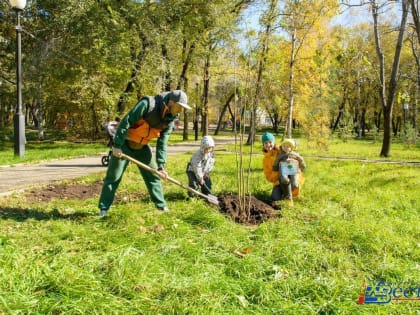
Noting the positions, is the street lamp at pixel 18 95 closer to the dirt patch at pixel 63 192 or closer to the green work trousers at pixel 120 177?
the dirt patch at pixel 63 192

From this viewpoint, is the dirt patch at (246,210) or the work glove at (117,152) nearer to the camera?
the work glove at (117,152)

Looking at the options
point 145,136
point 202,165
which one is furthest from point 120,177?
point 202,165

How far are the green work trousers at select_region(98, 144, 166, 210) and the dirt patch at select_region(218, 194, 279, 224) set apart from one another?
1.02 metres

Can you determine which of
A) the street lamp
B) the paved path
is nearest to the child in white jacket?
the paved path

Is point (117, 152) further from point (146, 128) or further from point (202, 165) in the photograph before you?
point (202, 165)

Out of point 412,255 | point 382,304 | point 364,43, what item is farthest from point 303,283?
point 364,43

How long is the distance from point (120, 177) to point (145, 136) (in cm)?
69

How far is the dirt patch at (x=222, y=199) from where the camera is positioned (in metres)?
5.33

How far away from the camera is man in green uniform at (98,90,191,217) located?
4676mm

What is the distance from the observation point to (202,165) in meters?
6.57

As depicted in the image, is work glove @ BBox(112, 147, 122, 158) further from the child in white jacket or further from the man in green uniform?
the child in white jacket

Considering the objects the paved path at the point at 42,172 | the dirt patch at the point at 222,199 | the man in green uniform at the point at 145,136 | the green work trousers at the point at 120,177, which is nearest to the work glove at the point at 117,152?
the man in green uniform at the point at 145,136

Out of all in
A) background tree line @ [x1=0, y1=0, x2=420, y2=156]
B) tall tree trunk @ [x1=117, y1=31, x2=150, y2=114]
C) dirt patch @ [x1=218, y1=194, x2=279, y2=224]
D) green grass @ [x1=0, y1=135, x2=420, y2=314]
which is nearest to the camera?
green grass @ [x1=0, y1=135, x2=420, y2=314]

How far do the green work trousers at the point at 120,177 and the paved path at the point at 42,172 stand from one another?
2.37 m
